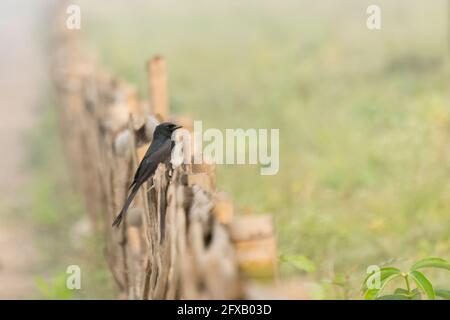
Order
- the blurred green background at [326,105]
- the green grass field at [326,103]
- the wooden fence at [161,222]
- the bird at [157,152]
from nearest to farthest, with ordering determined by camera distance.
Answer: the wooden fence at [161,222]
the bird at [157,152]
the blurred green background at [326,105]
the green grass field at [326,103]

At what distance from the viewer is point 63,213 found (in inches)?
315

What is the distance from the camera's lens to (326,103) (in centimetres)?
966

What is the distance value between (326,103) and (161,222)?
6814mm

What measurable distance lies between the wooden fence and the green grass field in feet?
3.16

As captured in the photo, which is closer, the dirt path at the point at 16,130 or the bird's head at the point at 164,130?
the bird's head at the point at 164,130

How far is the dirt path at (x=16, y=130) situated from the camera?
6.37 m

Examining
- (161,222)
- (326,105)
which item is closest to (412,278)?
(161,222)

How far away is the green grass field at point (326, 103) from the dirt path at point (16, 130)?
146 centimetres

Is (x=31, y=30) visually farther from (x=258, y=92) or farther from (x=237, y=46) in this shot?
(x=258, y=92)

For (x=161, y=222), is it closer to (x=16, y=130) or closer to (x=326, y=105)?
(x=326, y=105)

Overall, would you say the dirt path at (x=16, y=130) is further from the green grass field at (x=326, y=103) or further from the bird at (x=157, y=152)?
the bird at (x=157, y=152)

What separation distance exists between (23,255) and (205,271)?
15.7 feet

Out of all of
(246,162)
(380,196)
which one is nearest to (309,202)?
(380,196)

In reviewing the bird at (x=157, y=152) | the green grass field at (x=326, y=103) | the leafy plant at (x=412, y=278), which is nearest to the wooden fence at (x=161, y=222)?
the bird at (x=157, y=152)
